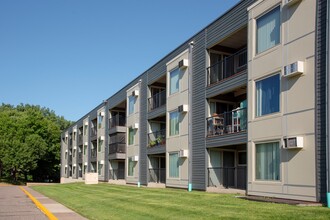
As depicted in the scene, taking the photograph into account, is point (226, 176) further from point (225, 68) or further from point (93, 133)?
point (93, 133)

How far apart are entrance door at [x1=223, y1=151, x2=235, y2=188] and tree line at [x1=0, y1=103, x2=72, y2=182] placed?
A: 4613 cm

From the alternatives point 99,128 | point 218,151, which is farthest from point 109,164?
point 218,151

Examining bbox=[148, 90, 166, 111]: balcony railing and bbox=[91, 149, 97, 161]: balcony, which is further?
bbox=[91, 149, 97, 161]: balcony

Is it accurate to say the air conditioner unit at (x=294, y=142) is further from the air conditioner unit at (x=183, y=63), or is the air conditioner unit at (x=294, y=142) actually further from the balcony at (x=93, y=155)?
the balcony at (x=93, y=155)

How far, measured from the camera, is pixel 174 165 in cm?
2666

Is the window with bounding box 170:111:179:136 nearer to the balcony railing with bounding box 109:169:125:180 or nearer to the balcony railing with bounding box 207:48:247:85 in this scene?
the balcony railing with bounding box 207:48:247:85

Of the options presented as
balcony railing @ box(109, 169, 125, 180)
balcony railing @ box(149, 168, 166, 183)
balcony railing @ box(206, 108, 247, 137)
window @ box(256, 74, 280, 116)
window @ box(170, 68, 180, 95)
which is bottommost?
balcony railing @ box(109, 169, 125, 180)

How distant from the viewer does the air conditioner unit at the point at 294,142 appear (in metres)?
14.8

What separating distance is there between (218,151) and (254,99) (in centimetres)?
560

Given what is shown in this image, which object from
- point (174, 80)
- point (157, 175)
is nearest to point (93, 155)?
point (157, 175)

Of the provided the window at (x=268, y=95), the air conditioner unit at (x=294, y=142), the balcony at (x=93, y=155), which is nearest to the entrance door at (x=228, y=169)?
the window at (x=268, y=95)

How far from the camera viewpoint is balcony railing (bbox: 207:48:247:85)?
2212 centimetres

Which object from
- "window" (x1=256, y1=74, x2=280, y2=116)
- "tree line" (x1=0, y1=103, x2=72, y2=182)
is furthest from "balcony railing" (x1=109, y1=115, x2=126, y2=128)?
"window" (x1=256, y1=74, x2=280, y2=116)

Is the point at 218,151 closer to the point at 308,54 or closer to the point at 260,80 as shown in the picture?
the point at 260,80
